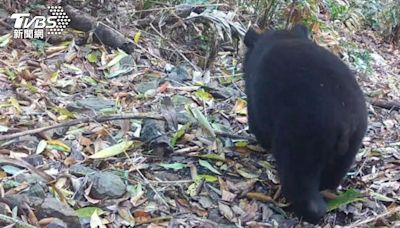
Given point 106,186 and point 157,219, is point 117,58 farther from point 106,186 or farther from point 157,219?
point 157,219

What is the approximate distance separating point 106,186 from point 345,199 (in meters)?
1.21

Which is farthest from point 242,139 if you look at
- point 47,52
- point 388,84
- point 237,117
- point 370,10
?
point 370,10

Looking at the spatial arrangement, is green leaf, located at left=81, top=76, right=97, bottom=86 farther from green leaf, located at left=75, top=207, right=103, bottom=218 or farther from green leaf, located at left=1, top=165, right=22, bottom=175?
green leaf, located at left=75, top=207, right=103, bottom=218

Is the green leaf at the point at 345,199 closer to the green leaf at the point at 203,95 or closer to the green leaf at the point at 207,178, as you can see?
the green leaf at the point at 207,178

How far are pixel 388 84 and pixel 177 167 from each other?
120 inches

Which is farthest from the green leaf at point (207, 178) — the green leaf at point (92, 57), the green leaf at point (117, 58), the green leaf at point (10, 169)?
the green leaf at point (92, 57)

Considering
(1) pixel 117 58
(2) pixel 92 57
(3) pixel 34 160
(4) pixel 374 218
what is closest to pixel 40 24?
(2) pixel 92 57

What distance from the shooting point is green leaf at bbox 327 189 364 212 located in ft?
11.5

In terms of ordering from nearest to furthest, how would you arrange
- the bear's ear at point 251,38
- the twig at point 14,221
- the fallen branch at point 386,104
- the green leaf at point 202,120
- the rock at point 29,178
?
the twig at point 14,221, the rock at point 29,178, the green leaf at point 202,120, the bear's ear at point 251,38, the fallen branch at point 386,104

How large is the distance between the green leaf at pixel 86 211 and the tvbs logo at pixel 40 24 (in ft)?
7.56

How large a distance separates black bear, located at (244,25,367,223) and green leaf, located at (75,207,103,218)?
88 cm

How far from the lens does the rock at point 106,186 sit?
3311 millimetres

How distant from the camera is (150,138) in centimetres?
383

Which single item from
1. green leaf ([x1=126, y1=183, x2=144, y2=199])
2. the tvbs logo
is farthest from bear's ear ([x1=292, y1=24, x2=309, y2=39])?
the tvbs logo
